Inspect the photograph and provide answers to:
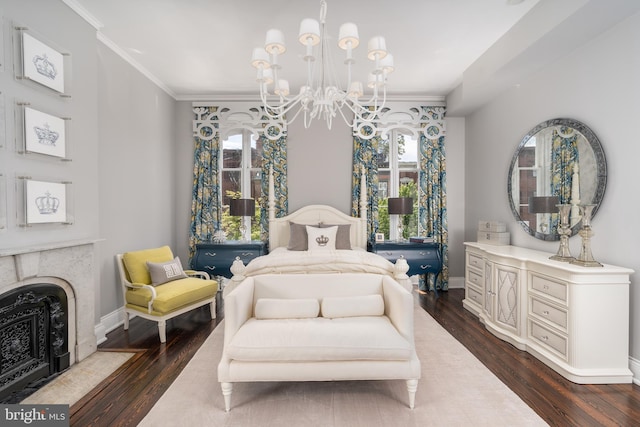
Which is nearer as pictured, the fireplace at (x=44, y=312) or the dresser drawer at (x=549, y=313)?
the fireplace at (x=44, y=312)

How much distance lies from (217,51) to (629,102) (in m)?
4.07

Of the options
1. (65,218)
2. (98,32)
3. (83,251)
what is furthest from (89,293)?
(98,32)

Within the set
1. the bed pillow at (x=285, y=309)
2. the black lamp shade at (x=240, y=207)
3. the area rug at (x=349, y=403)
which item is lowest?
the area rug at (x=349, y=403)

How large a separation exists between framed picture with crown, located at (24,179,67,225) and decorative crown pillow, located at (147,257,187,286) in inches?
43.0

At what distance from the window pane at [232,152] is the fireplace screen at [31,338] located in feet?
10.5

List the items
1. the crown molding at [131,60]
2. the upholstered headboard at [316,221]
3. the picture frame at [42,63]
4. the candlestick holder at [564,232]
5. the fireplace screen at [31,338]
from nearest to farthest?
1. the fireplace screen at [31,338]
2. the picture frame at [42,63]
3. the candlestick holder at [564,232]
4. the crown molding at [131,60]
5. the upholstered headboard at [316,221]

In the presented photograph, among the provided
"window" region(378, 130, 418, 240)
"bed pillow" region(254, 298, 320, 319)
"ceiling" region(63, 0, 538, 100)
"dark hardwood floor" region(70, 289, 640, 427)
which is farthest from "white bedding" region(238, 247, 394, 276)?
"ceiling" region(63, 0, 538, 100)

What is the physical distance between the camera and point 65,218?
2.78 metres

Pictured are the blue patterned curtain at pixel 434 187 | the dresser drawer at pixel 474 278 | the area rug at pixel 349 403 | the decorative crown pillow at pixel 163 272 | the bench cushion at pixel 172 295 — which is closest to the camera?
the area rug at pixel 349 403

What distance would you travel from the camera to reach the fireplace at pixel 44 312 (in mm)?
2279

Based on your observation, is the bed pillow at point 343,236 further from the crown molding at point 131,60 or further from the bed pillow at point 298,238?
the crown molding at point 131,60

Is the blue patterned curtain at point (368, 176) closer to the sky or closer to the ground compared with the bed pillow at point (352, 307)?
closer to the sky

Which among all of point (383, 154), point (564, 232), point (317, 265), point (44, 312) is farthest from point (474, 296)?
point (44, 312)

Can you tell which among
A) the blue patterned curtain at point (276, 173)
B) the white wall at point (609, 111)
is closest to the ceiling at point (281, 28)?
the white wall at point (609, 111)
